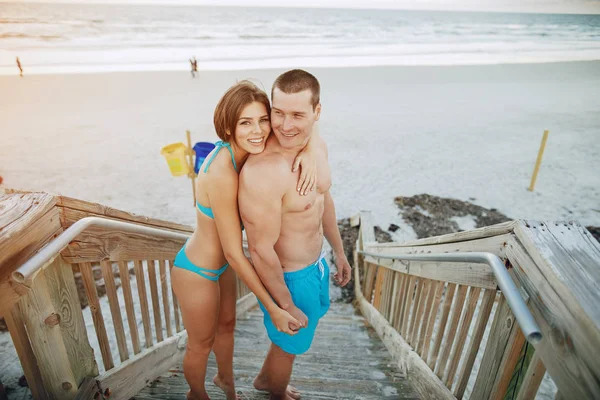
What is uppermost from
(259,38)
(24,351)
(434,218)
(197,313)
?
(259,38)

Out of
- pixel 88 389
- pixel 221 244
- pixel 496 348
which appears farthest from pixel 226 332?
pixel 496 348

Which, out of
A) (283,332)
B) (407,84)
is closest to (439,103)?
(407,84)

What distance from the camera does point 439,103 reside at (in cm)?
1706

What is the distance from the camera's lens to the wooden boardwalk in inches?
106

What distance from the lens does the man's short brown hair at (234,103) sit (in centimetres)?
208

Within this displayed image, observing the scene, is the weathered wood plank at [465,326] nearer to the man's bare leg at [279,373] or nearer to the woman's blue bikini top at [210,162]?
the man's bare leg at [279,373]

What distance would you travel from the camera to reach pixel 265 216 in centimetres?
217

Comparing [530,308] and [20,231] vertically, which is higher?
[20,231]

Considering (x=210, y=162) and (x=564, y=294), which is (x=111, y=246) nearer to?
(x=210, y=162)

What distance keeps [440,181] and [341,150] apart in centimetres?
348

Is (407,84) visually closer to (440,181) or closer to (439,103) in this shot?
(439,103)

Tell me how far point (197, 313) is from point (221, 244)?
47cm

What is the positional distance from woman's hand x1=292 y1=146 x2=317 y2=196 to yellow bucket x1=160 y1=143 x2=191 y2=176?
15.6 feet

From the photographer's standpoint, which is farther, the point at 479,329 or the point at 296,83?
the point at 296,83
